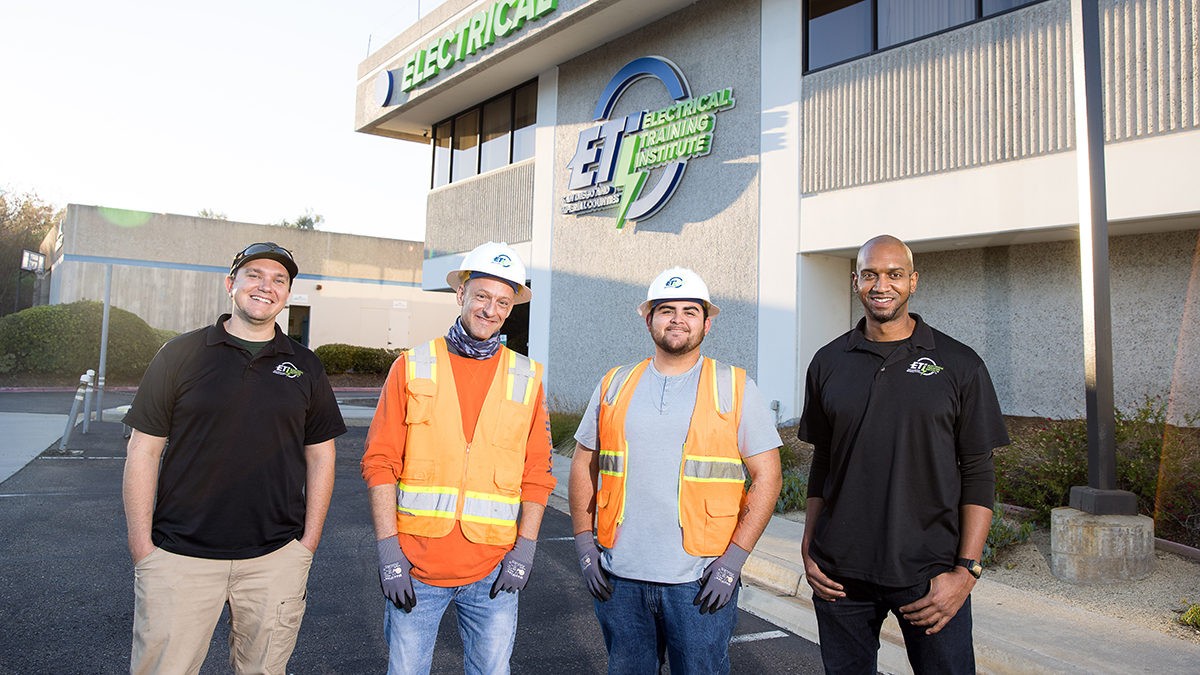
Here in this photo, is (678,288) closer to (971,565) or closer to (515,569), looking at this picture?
(515,569)

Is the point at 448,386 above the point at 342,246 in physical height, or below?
below

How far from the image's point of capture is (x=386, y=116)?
21.2 meters

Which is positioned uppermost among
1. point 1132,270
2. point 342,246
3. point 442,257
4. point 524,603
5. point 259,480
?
point 342,246

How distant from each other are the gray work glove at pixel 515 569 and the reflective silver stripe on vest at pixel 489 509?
96 mm

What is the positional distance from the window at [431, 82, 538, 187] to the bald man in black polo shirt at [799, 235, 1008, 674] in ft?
51.8

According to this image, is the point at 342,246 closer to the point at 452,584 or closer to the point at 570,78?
the point at 570,78

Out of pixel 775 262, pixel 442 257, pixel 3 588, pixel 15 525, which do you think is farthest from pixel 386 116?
pixel 3 588

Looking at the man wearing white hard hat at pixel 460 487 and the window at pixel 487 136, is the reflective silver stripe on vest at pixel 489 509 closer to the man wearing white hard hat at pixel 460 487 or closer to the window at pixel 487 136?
the man wearing white hard hat at pixel 460 487

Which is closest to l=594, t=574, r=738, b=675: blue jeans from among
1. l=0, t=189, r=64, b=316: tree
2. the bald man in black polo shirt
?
the bald man in black polo shirt

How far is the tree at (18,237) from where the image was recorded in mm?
40719

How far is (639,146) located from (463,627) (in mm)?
12719

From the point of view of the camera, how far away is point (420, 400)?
304 centimetres

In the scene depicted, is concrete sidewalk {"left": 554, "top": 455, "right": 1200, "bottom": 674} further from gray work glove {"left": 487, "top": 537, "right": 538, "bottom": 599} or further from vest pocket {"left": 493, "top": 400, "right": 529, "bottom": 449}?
vest pocket {"left": 493, "top": 400, "right": 529, "bottom": 449}

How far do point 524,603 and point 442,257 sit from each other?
16.1m
